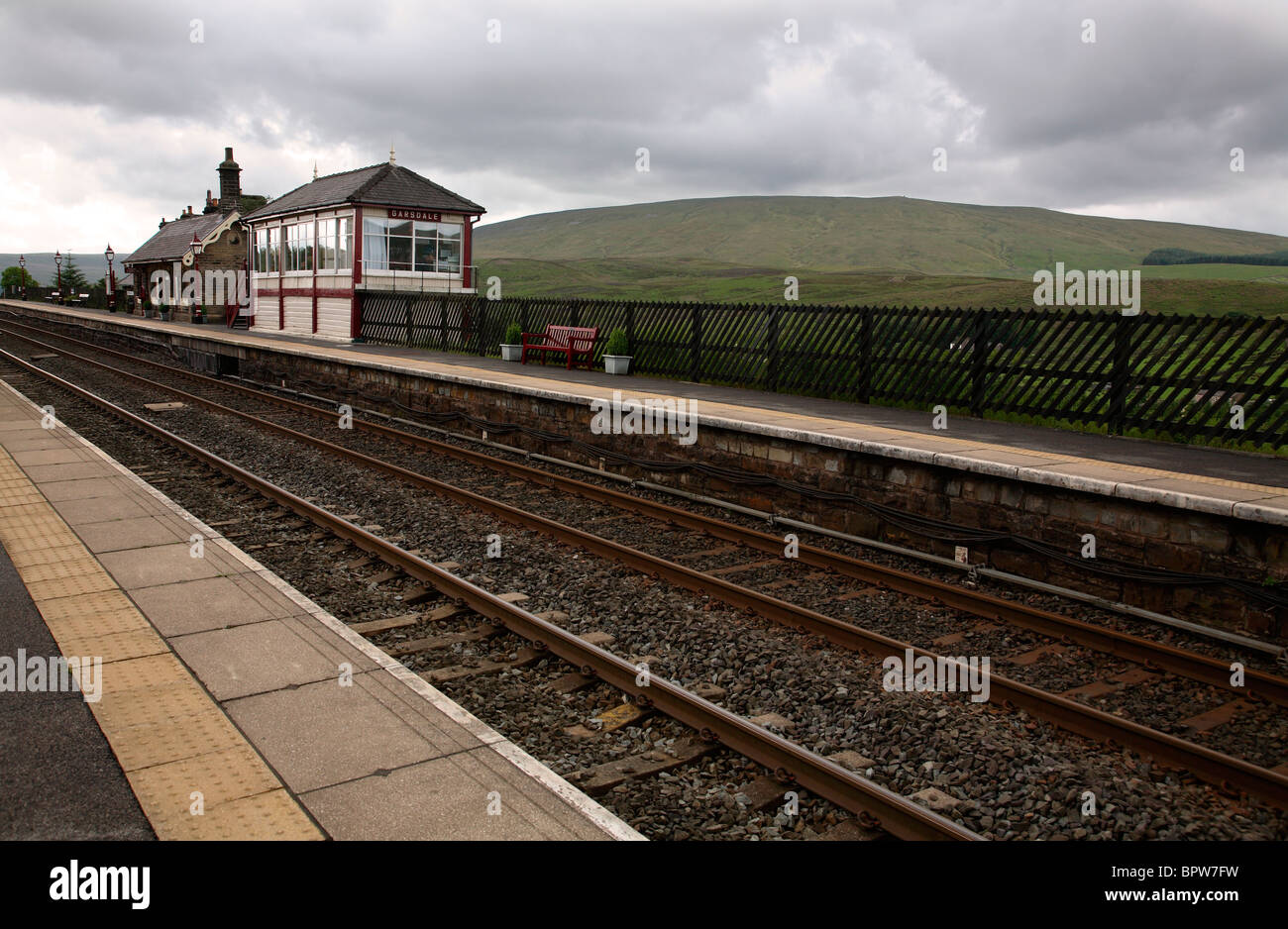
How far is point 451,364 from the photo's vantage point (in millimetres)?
19906

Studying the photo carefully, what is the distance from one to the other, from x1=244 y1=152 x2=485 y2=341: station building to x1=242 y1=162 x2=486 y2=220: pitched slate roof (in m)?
0.04

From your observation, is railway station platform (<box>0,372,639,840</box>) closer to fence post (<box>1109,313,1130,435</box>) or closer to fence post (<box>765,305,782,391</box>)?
fence post (<box>1109,313,1130,435</box>)

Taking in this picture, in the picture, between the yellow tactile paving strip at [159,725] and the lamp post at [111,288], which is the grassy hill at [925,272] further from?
the lamp post at [111,288]

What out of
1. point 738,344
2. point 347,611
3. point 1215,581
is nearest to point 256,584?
point 347,611

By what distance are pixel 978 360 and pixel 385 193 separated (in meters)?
21.6

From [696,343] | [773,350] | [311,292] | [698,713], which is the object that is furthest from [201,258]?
[698,713]

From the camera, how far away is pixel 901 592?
7.65m

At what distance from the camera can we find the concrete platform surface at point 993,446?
24.7ft

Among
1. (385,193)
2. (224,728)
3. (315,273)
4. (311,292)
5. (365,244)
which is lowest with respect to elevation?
(224,728)

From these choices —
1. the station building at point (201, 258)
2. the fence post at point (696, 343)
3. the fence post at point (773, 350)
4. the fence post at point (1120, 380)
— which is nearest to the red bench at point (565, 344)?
the fence post at point (696, 343)

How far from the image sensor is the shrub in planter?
18.6 meters

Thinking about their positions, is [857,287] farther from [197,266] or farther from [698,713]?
[698,713]

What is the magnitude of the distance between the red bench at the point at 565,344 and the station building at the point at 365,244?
926 cm

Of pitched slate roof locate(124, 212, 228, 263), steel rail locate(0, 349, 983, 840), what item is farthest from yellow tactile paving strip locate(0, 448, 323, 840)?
pitched slate roof locate(124, 212, 228, 263)
